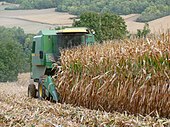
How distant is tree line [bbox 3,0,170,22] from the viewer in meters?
53.3

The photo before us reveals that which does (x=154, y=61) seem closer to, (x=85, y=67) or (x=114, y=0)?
(x=85, y=67)

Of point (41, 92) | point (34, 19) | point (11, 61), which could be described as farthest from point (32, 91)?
point (34, 19)

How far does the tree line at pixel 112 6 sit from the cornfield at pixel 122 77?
129ft

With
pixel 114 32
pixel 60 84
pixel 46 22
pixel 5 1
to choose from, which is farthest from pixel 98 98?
pixel 5 1

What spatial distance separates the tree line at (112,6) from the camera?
2100 inches

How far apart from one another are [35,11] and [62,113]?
194ft

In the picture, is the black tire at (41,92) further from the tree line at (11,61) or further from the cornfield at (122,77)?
the tree line at (11,61)

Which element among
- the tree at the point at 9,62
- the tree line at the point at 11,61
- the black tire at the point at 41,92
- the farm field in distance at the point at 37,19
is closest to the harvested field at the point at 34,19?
the farm field in distance at the point at 37,19

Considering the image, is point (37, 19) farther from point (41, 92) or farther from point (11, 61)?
point (41, 92)

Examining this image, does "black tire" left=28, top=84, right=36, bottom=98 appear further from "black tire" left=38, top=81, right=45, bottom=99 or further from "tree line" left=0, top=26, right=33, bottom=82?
"tree line" left=0, top=26, right=33, bottom=82

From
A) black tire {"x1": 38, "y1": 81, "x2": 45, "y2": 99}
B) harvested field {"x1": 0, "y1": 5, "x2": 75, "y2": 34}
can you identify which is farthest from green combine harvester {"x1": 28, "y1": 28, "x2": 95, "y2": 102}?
harvested field {"x1": 0, "y1": 5, "x2": 75, "y2": 34}

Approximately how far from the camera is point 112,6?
62.4 m

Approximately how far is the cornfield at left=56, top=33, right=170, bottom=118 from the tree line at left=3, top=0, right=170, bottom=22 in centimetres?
3937

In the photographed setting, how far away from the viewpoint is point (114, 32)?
125 feet
